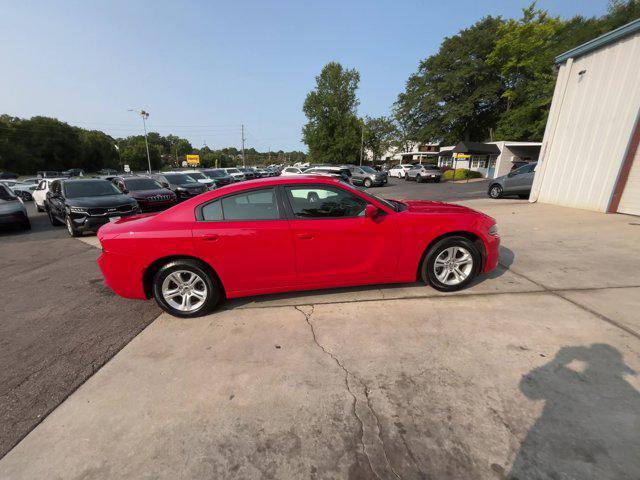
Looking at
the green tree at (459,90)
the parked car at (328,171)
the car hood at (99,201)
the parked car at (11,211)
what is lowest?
the parked car at (11,211)

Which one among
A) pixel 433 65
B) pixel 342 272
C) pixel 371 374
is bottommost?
pixel 371 374

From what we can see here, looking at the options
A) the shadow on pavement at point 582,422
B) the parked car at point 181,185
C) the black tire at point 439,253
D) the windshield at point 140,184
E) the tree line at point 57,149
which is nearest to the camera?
the shadow on pavement at point 582,422

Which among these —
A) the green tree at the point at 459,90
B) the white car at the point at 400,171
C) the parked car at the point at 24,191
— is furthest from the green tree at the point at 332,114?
the parked car at the point at 24,191

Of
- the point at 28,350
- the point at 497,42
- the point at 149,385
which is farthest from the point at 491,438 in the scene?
the point at 497,42

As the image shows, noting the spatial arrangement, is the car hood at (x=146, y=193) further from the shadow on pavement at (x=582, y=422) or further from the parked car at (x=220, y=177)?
the shadow on pavement at (x=582, y=422)

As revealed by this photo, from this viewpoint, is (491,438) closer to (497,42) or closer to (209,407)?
(209,407)

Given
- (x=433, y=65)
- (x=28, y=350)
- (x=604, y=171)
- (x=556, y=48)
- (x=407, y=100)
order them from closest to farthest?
(x=28, y=350) → (x=604, y=171) → (x=556, y=48) → (x=433, y=65) → (x=407, y=100)

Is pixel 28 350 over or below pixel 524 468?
below

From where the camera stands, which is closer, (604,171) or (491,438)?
(491,438)

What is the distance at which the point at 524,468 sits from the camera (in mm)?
1593

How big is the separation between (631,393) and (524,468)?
44.3 inches

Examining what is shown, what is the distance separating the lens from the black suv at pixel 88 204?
7723mm

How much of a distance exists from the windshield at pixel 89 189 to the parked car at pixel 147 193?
111 cm

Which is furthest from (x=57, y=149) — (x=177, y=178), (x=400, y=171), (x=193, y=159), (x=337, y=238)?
(x=337, y=238)
